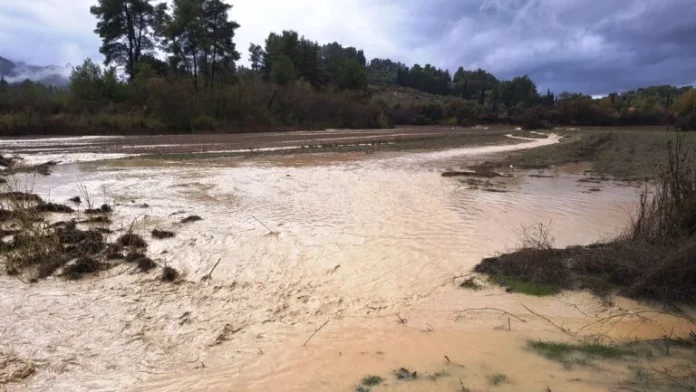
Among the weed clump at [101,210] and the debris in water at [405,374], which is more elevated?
the weed clump at [101,210]

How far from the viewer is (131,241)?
8.14m

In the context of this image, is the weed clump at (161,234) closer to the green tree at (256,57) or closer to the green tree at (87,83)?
the green tree at (87,83)

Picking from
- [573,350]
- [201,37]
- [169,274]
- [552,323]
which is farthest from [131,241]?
[201,37]

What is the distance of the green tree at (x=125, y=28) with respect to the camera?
4912cm

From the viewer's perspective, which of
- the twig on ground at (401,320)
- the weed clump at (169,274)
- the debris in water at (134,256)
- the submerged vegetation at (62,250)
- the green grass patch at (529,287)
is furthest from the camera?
the debris in water at (134,256)

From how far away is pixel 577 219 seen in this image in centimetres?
1090

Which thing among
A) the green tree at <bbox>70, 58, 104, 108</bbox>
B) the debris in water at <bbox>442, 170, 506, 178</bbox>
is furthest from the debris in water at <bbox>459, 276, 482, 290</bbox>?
the green tree at <bbox>70, 58, 104, 108</bbox>

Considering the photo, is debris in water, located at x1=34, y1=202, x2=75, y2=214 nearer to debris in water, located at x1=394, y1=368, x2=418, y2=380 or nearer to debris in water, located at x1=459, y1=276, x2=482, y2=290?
debris in water, located at x1=459, y1=276, x2=482, y2=290

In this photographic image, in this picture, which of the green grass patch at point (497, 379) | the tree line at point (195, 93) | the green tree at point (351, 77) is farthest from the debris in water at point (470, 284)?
the green tree at point (351, 77)

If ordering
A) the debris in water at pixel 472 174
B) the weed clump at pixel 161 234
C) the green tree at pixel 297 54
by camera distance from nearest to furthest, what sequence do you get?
the weed clump at pixel 161 234 → the debris in water at pixel 472 174 → the green tree at pixel 297 54

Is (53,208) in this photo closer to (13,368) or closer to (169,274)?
(169,274)

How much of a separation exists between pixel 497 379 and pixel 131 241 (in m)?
6.78

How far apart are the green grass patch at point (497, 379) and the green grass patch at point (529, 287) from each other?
89.9 inches

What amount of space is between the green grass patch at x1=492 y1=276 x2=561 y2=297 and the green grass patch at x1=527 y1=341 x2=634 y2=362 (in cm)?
Result: 147
